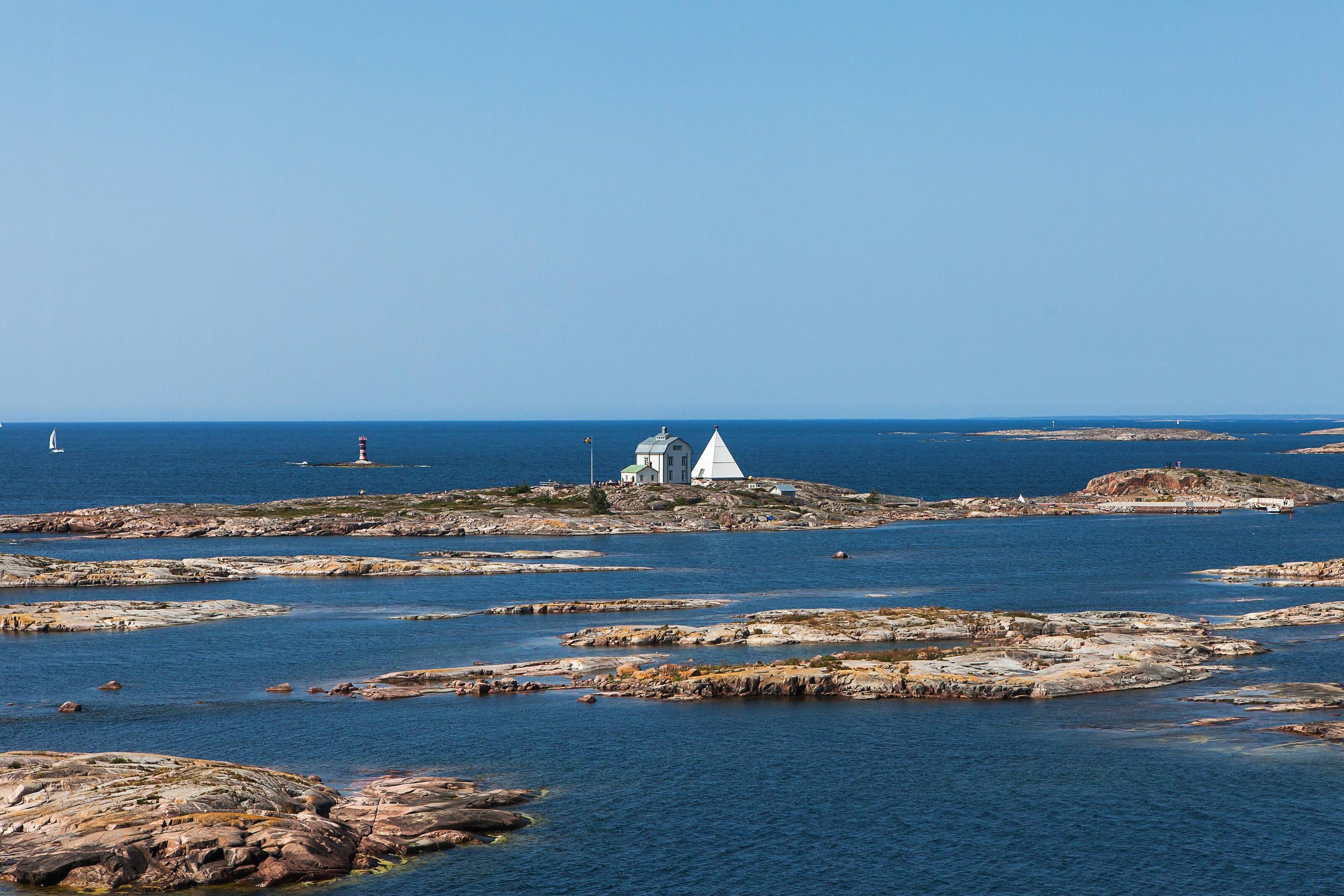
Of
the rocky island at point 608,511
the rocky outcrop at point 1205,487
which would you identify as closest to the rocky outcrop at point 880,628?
the rocky island at point 608,511

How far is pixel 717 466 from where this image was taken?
6506 inches

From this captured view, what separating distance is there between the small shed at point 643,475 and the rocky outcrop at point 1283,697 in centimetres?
10568

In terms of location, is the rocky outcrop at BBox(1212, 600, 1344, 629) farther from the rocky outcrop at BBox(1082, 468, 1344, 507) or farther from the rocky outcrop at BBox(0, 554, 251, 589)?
the rocky outcrop at BBox(1082, 468, 1344, 507)

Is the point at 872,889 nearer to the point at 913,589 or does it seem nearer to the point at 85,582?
the point at 913,589

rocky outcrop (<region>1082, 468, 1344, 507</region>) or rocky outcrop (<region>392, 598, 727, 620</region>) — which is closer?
rocky outcrop (<region>392, 598, 727, 620</region>)

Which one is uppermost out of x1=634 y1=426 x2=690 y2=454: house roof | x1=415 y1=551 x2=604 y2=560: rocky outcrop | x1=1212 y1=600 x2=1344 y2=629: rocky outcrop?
x1=634 y1=426 x2=690 y2=454: house roof

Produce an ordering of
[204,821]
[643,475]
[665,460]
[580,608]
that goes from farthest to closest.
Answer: [665,460], [643,475], [580,608], [204,821]

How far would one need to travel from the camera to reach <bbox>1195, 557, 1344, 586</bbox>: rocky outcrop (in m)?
96.1

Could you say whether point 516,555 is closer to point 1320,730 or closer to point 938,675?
point 938,675

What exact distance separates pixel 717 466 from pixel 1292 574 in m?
78.9

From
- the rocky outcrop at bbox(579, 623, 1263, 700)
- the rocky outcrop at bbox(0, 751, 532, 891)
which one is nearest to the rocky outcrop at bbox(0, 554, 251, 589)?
the rocky outcrop at bbox(579, 623, 1263, 700)

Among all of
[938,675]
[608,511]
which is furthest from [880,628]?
[608,511]

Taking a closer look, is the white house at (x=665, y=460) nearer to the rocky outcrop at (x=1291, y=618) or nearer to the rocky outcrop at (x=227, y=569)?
the rocky outcrop at (x=227, y=569)

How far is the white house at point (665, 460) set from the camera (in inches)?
6383
